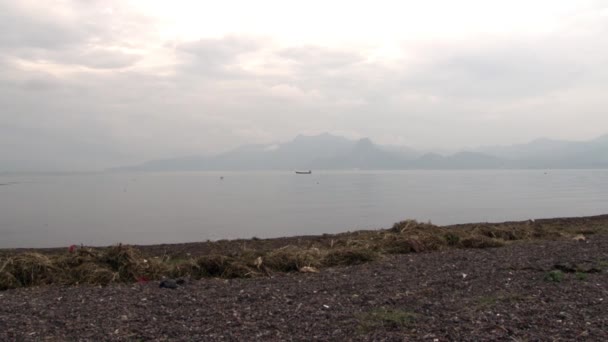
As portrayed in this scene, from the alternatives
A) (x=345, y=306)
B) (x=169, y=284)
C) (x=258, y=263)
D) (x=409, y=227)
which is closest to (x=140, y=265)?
(x=169, y=284)

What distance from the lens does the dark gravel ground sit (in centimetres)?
655

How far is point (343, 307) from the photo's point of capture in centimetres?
789

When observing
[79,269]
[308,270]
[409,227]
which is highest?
[409,227]

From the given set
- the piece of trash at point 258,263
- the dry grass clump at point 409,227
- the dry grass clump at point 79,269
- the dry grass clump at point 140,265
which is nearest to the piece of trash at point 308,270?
the dry grass clump at point 140,265

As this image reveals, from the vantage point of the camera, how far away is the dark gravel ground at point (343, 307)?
21.5ft

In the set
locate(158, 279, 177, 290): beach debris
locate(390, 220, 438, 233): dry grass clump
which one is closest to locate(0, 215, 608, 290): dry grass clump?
locate(158, 279, 177, 290): beach debris

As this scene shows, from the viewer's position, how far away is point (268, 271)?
12062mm

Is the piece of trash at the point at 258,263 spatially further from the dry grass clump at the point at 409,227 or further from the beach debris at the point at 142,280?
the dry grass clump at the point at 409,227

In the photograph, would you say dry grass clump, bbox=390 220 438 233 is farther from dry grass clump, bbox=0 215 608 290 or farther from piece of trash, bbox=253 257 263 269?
piece of trash, bbox=253 257 263 269

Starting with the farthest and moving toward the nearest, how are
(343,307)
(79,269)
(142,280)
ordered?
1. (79,269)
2. (142,280)
3. (343,307)

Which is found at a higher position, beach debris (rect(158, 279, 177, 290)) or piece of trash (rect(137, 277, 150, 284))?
beach debris (rect(158, 279, 177, 290))

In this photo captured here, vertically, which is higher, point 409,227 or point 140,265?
point 409,227

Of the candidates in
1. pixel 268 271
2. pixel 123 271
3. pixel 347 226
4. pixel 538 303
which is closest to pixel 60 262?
Answer: pixel 123 271

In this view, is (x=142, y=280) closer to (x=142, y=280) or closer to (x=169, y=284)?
(x=142, y=280)
